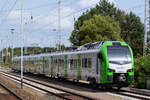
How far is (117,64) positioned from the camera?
18.5m

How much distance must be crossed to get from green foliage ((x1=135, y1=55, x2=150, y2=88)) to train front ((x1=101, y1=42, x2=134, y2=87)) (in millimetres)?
1936

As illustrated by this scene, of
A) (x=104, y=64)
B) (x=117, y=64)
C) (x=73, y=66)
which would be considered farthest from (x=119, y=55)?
(x=73, y=66)

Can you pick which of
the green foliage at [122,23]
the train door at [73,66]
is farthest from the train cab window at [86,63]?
the green foliage at [122,23]

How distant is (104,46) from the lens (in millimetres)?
18844

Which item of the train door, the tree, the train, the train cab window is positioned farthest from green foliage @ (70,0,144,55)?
the train cab window

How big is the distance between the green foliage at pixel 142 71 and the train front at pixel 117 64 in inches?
76.2

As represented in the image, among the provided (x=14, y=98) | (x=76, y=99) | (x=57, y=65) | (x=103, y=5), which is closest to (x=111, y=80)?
(x=76, y=99)

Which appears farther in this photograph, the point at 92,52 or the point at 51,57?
the point at 51,57

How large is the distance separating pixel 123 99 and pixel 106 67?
332 centimetres

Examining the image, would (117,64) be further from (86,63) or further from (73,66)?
(73,66)

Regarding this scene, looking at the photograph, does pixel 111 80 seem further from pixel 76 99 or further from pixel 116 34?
pixel 116 34

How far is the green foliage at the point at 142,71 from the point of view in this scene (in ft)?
66.9

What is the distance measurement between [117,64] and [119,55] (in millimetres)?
714

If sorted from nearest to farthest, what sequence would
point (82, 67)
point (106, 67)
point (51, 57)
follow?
point (106, 67) < point (82, 67) < point (51, 57)
